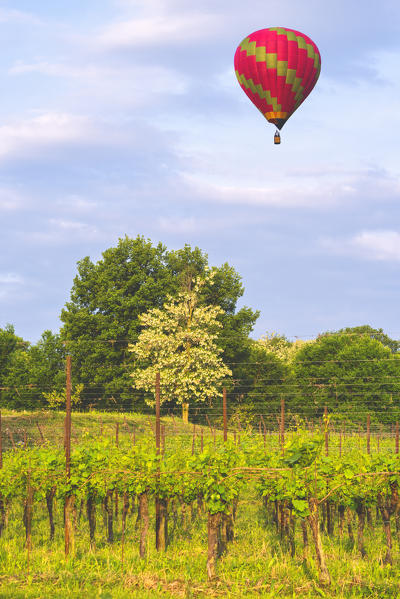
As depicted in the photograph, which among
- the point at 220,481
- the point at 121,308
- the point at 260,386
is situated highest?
the point at 121,308

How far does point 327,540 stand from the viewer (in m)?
14.9

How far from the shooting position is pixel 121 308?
52188 mm

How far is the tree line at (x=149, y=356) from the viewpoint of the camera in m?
50.2

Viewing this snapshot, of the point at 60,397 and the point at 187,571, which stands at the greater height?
the point at 60,397

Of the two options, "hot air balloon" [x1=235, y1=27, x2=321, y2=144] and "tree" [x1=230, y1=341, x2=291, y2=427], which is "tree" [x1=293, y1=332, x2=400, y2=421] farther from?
"hot air balloon" [x1=235, y1=27, x2=321, y2=144]

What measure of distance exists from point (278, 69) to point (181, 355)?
871 inches

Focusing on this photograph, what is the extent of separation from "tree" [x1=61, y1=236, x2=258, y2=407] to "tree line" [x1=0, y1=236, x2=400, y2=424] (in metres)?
0.08

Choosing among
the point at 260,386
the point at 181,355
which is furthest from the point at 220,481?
the point at 260,386

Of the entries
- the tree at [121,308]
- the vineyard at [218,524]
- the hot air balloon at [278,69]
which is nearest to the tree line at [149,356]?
the tree at [121,308]

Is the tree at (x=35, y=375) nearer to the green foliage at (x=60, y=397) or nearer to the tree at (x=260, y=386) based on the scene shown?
the green foliage at (x=60, y=397)

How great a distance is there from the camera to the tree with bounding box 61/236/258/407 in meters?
50.4

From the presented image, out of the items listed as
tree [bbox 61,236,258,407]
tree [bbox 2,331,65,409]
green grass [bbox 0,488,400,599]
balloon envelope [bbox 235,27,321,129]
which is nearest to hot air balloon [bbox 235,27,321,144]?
balloon envelope [bbox 235,27,321,129]

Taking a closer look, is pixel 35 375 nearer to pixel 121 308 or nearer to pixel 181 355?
pixel 121 308

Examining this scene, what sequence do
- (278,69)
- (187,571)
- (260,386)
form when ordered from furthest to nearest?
(260,386) → (278,69) → (187,571)
